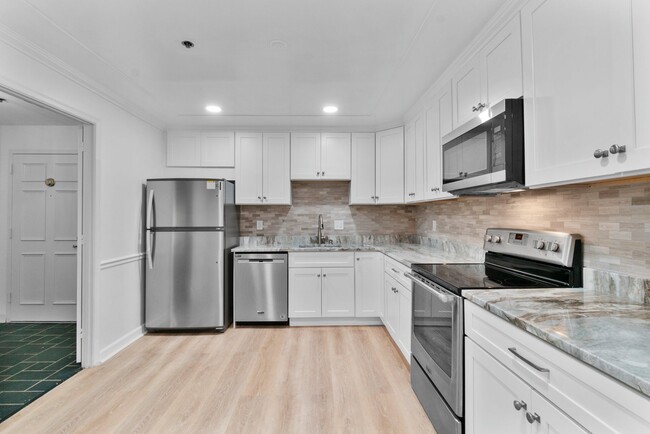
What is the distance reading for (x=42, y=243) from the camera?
3.77m

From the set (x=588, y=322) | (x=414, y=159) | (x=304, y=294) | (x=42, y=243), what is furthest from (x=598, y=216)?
(x=42, y=243)

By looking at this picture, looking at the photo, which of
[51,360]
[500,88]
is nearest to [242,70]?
[500,88]

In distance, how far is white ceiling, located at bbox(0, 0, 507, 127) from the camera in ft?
5.64

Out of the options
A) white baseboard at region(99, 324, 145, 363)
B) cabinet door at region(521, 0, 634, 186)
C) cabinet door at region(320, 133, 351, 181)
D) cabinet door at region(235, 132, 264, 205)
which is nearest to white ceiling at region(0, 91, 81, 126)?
cabinet door at region(235, 132, 264, 205)

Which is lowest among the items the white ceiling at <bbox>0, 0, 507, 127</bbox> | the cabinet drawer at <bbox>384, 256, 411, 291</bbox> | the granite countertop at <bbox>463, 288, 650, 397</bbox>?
the cabinet drawer at <bbox>384, 256, 411, 291</bbox>

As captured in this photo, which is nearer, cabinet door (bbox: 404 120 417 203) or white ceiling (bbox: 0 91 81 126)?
white ceiling (bbox: 0 91 81 126)

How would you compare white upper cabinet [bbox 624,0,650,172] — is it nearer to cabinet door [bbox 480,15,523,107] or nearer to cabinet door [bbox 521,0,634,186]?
cabinet door [bbox 521,0,634,186]

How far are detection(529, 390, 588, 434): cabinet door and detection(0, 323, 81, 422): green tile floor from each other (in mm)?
2869

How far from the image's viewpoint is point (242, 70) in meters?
2.42

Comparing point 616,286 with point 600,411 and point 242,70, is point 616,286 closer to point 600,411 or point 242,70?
point 600,411

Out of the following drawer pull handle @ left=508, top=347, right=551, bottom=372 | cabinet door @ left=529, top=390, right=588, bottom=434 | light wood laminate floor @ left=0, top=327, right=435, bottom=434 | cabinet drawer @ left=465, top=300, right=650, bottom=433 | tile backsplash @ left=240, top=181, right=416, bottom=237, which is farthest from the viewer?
tile backsplash @ left=240, top=181, right=416, bottom=237

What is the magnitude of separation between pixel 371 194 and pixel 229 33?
2.36 metres

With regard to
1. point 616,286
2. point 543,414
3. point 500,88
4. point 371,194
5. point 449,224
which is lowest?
point 543,414

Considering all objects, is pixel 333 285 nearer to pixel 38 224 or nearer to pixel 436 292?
pixel 436 292
